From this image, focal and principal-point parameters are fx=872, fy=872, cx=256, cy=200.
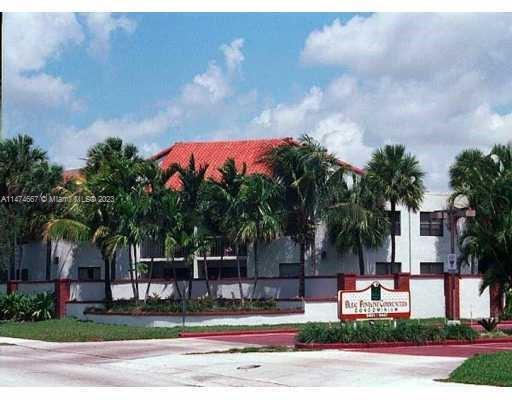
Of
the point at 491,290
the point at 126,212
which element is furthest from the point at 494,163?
the point at 126,212

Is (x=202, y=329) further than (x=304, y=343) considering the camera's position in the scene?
Yes

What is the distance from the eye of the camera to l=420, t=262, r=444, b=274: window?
156ft

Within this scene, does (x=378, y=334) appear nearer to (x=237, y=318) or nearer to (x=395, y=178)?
(x=237, y=318)

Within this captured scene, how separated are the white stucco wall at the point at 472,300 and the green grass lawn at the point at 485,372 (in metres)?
21.8

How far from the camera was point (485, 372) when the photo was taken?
16484mm

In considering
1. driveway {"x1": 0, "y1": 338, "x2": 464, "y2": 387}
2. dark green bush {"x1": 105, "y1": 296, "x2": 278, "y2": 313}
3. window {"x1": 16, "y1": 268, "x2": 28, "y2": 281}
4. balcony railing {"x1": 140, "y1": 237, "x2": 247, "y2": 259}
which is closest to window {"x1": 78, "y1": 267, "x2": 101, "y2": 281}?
balcony railing {"x1": 140, "y1": 237, "x2": 247, "y2": 259}

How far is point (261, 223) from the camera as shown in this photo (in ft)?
121

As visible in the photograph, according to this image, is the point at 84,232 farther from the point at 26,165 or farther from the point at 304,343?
the point at 304,343

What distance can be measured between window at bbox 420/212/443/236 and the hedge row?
2243 centimetres

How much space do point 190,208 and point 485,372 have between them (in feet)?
71.2

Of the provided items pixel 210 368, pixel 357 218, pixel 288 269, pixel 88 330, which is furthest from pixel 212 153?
pixel 210 368

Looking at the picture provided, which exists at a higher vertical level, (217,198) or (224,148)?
(224,148)
